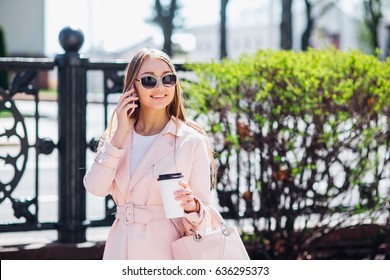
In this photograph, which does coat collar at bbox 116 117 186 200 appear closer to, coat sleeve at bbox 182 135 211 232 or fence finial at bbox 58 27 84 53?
coat sleeve at bbox 182 135 211 232

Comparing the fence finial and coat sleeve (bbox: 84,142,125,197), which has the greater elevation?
the fence finial

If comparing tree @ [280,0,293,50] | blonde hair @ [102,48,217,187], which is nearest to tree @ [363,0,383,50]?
tree @ [280,0,293,50]

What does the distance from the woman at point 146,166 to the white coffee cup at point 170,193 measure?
0.17 metres

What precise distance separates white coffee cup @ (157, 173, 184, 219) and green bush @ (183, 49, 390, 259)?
7.26 feet

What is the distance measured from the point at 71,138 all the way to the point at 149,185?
2.59 m

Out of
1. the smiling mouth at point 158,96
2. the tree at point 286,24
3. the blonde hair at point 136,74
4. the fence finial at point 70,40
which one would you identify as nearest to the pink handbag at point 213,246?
the blonde hair at point 136,74

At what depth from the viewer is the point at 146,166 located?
3607 millimetres

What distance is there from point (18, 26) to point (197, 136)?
4858 centimetres

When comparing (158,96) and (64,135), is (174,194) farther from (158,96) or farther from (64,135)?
(64,135)

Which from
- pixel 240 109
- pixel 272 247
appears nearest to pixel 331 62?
pixel 240 109

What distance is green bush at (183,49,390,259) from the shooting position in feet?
18.1

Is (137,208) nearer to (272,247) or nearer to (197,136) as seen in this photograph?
(197,136)

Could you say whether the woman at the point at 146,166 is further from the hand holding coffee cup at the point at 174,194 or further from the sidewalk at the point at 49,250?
the sidewalk at the point at 49,250

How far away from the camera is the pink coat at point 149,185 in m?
3.57
